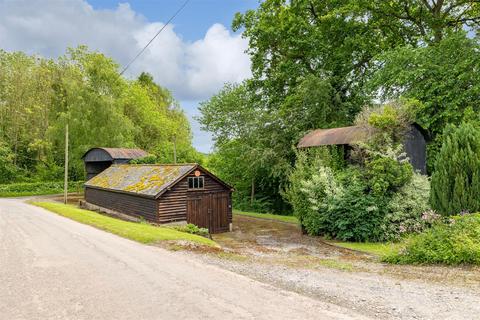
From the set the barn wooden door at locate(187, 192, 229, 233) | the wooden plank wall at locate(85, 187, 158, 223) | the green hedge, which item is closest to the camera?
the wooden plank wall at locate(85, 187, 158, 223)

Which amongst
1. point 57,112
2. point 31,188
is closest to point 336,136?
point 31,188

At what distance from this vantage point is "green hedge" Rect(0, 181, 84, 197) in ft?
143

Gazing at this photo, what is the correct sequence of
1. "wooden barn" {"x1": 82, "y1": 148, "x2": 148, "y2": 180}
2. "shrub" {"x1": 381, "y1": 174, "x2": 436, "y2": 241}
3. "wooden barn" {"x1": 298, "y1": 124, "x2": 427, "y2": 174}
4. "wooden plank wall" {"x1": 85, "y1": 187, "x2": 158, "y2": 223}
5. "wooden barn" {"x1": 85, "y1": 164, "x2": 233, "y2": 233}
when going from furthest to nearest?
"wooden barn" {"x1": 82, "y1": 148, "x2": 148, "y2": 180} → "wooden plank wall" {"x1": 85, "y1": 187, "x2": 158, "y2": 223} → "wooden barn" {"x1": 85, "y1": 164, "x2": 233, "y2": 233} → "wooden barn" {"x1": 298, "y1": 124, "x2": 427, "y2": 174} → "shrub" {"x1": 381, "y1": 174, "x2": 436, "y2": 241}

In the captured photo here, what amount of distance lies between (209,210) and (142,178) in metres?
6.25

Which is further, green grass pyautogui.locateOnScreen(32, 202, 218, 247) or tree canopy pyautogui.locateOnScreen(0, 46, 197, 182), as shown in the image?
tree canopy pyautogui.locateOnScreen(0, 46, 197, 182)

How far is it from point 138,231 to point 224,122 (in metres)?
21.7

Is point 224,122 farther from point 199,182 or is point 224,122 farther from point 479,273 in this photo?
point 479,273

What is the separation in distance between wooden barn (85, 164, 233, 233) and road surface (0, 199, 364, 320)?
30.4 feet

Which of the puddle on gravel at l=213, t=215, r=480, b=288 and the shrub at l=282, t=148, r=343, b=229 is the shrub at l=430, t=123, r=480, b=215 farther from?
the shrub at l=282, t=148, r=343, b=229

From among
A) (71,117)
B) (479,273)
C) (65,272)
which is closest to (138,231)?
(65,272)

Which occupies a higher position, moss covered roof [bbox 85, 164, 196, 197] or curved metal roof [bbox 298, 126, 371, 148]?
curved metal roof [bbox 298, 126, 371, 148]

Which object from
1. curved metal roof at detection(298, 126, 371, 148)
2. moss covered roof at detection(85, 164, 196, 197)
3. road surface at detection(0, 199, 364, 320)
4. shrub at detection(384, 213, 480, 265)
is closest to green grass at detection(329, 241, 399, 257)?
shrub at detection(384, 213, 480, 265)

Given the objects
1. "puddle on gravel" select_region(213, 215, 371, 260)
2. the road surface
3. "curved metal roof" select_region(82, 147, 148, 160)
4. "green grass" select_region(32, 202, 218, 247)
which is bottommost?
"puddle on gravel" select_region(213, 215, 371, 260)

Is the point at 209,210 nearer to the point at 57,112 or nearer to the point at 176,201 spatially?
the point at 176,201
